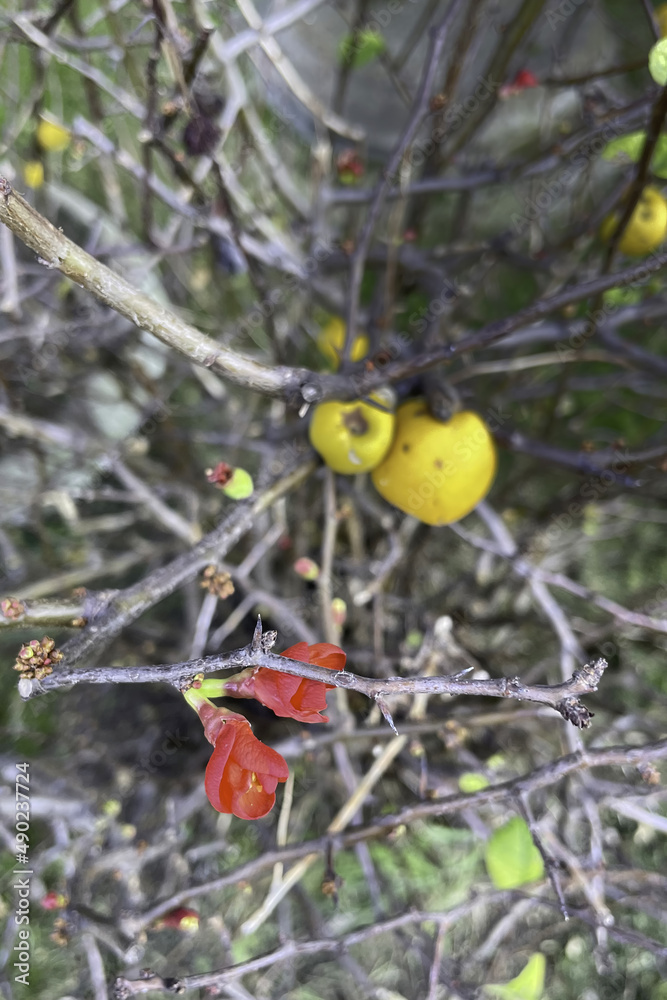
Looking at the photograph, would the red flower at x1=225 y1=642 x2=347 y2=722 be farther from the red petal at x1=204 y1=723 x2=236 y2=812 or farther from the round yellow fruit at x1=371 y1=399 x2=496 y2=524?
the round yellow fruit at x1=371 y1=399 x2=496 y2=524

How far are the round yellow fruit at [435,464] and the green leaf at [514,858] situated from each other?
0.41 meters

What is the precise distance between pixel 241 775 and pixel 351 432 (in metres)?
0.46

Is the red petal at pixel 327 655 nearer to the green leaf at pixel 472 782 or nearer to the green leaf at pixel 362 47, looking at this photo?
the green leaf at pixel 472 782

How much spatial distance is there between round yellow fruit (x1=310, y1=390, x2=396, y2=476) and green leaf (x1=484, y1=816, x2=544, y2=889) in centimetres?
49

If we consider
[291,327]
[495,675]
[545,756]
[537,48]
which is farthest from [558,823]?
[537,48]

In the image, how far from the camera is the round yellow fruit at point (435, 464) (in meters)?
0.82

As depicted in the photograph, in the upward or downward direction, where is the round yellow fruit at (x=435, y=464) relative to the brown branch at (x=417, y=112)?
downward

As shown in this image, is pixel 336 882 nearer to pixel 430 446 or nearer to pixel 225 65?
pixel 430 446

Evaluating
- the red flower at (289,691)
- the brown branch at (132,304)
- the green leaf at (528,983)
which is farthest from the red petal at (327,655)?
the green leaf at (528,983)

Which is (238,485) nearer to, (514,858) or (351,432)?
(351,432)

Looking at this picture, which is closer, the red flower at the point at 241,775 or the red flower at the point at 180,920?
the red flower at the point at 241,775

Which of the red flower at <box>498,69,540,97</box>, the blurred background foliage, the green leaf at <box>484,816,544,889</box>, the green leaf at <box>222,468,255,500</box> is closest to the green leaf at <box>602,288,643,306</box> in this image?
the blurred background foliage

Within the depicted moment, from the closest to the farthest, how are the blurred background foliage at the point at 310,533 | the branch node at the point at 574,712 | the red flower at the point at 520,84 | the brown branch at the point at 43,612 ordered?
the branch node at the point at 574,712 → the brown branch at the point at 43,612 → the blurred background foliage at the point at 310,533 → the red flower at the point at 520,84

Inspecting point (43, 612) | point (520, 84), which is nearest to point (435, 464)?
point (43, 612)
